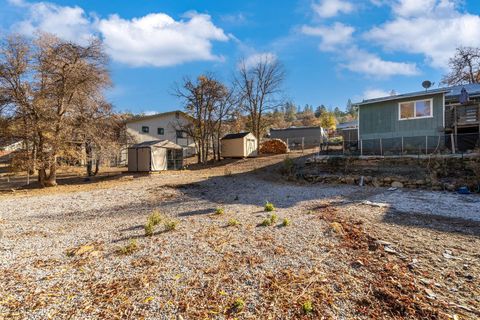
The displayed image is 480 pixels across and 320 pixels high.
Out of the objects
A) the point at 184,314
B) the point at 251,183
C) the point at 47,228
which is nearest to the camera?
the point at 184,314

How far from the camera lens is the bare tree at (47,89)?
11312mm

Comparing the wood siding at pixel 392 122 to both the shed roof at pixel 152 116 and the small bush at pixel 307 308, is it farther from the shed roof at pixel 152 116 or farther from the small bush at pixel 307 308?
the shed roof at pixel 152 116

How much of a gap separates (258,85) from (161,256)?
79.0ft

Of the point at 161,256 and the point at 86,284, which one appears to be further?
the point at 161,256

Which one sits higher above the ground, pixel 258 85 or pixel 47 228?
pixel 258 85

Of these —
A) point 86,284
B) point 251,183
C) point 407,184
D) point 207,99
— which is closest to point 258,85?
point 207,99

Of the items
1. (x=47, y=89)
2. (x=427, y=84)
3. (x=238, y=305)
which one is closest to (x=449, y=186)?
(x=427, y=84)

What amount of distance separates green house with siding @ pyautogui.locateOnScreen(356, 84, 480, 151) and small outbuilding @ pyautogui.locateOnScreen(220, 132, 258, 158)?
1004 cm

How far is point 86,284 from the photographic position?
8.94 ft

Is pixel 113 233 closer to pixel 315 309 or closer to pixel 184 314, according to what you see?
pixel 184 314

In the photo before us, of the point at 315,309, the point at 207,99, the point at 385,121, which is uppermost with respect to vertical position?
the point at 207,99

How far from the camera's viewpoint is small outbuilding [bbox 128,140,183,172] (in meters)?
17.5

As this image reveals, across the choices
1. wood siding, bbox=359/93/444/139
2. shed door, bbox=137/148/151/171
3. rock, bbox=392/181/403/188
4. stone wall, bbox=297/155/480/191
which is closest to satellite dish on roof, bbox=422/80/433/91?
wood siding, bbox=359/93/444/139

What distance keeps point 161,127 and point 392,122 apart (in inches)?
917
